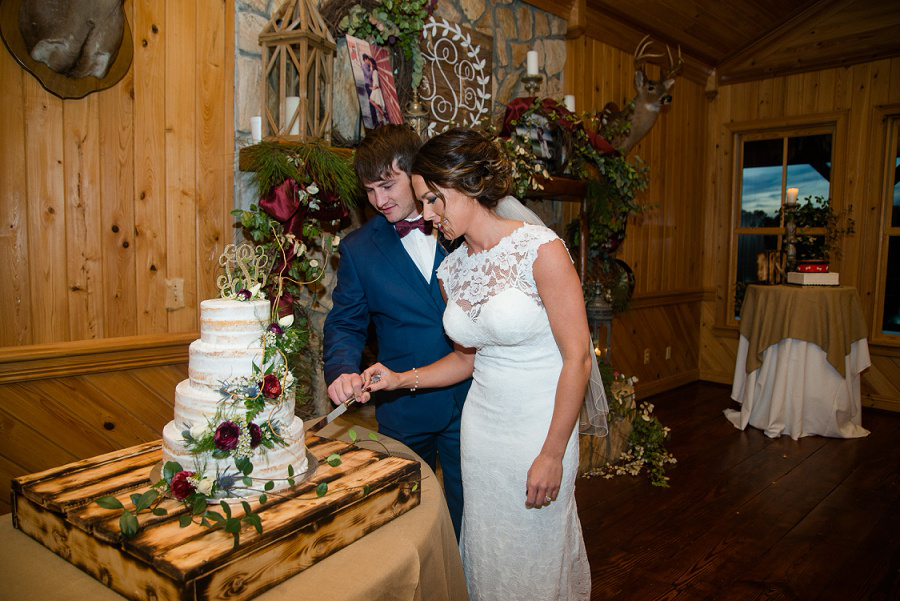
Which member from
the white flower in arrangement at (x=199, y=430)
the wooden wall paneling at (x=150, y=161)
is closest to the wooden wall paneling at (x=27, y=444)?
the wooden wall paneling at (x=150, y=161)

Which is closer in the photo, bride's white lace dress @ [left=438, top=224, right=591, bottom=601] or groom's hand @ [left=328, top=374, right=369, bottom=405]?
groom's hand @ [left=328, top=374, right=369, bottom=405]

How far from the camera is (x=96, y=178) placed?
6.71 ft

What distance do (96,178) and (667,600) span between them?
8.21ft

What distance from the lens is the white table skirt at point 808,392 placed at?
12.9ft

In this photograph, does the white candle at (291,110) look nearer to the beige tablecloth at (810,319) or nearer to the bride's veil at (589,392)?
the bride's veil at (589,392)

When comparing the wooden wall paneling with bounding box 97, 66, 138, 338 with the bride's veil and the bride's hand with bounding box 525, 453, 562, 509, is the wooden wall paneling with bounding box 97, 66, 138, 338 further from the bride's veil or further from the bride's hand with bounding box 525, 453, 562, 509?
the bride's hand with bounding box 525, 453, 562, 509

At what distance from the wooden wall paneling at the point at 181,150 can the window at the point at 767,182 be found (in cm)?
443

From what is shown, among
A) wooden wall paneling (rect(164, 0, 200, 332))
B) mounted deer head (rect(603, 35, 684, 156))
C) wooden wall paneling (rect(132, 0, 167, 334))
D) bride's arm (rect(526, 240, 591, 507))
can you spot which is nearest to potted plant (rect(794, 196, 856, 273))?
mounted deer head (rect(603, 35, 684, 156))

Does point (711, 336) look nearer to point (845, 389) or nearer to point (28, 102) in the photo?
point (845, 389)

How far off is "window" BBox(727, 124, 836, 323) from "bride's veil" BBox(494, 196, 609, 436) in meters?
3.79

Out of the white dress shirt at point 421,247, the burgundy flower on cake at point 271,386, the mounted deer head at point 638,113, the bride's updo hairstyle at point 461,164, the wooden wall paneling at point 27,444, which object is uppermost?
the mounted deer head at point 638,113

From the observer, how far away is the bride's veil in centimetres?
176

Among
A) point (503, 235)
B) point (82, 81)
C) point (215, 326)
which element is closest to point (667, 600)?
point (503, 235)

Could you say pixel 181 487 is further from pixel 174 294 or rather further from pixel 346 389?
pixel 174 294
